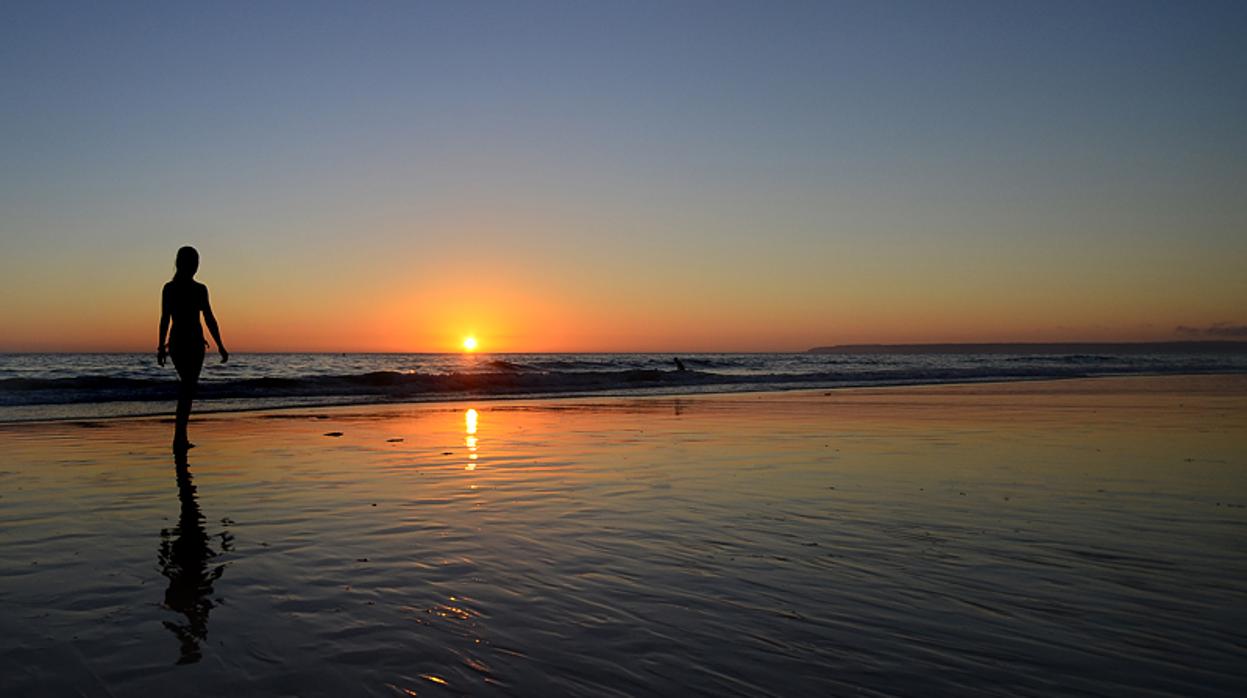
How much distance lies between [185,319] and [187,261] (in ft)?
2.43

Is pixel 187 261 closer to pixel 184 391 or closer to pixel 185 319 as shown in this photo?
pixel 185 319

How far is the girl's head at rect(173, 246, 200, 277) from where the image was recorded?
33.3 feet

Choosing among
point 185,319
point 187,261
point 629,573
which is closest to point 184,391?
point 185,319

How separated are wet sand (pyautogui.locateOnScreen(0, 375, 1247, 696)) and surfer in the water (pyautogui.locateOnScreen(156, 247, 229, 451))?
1.32 metres

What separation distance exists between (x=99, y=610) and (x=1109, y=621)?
462 cm

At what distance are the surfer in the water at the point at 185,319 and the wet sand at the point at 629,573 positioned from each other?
1.32 metres

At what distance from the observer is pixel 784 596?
13.1ft

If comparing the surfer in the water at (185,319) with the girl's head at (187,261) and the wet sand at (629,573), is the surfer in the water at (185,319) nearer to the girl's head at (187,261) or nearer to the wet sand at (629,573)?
the girl's head at (187,261)

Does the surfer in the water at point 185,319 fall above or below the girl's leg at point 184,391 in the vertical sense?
above

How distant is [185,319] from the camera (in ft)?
33.9

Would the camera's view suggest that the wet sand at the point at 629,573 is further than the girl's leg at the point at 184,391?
No

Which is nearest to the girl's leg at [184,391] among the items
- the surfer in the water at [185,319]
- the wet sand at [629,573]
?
the surfer in the water at [185,319]

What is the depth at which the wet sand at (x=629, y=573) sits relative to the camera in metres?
3.09

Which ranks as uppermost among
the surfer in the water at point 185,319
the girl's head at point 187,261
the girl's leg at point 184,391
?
the girl's head at point 187,261
